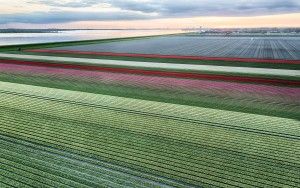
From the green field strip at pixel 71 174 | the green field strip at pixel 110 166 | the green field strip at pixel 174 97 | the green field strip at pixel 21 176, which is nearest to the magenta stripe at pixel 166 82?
the green field strip at pixel 174 97

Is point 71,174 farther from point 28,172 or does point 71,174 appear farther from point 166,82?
point 166,82

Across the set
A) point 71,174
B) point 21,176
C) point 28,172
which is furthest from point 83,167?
point 21,176

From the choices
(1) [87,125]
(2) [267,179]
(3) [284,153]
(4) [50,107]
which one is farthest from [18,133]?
(3) [284,153]

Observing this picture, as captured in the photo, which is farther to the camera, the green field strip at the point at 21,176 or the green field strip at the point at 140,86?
the green field strip at the point at 140,86

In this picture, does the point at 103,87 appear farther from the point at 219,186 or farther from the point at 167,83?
the point at 219,186

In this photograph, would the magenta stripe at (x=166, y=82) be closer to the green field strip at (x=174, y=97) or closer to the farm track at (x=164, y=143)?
the green field strip at (x=174, y=97)
